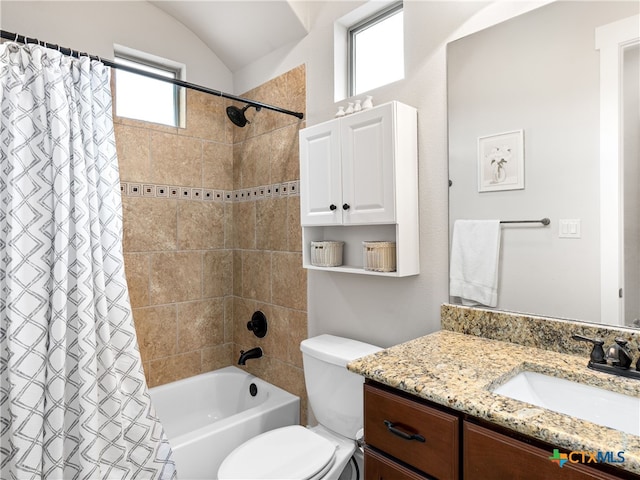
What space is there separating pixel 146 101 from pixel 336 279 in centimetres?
163

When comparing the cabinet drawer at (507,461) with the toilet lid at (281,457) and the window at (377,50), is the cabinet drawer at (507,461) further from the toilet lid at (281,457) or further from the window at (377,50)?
the window at (377,50)

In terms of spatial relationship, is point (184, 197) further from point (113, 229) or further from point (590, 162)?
point (590, 162)

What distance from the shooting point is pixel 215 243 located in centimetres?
255

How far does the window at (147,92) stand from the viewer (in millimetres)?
2223

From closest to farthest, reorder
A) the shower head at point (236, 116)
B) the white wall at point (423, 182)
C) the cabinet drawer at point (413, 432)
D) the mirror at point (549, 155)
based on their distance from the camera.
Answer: the cabinet drawer at point (413, 432)
the mirror at point (549, 155)
the white wall at point (423, 182)
the shower head at point (236, 116)

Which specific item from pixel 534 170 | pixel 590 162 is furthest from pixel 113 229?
Answer: pixel 590 162

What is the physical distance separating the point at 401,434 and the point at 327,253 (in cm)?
95

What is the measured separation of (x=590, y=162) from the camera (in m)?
1.15

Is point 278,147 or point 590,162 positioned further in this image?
point 278,147

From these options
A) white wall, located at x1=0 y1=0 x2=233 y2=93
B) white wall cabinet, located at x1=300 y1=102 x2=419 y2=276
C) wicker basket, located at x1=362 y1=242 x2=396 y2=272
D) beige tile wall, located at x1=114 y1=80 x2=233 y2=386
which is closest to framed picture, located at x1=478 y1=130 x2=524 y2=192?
white wall cabinet, located at x1=300 y1=102 x2=419 y2=276

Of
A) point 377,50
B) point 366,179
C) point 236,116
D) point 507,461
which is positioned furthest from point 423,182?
point 236,116

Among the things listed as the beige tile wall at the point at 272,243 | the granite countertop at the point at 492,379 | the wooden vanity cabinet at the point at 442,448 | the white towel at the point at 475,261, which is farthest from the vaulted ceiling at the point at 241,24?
the wooden vanity cabinet at the point at 442,448

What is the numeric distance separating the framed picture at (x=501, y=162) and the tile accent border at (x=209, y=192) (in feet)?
3.40

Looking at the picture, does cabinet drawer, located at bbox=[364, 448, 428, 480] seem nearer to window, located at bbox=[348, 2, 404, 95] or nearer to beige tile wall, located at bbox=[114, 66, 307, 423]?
beige tile wall, located at bbox=[114, 66, 307, 423]
